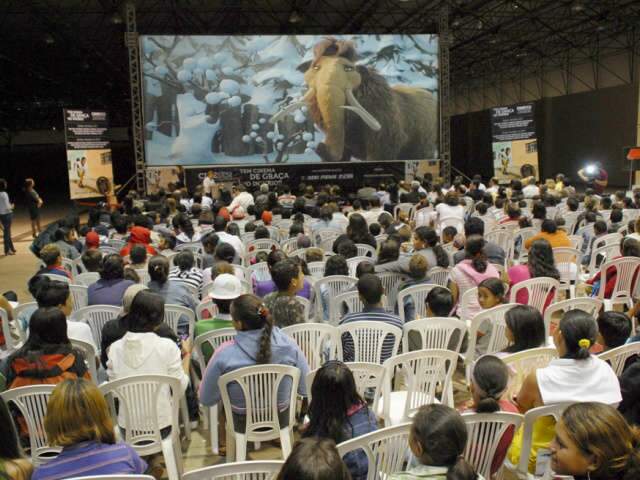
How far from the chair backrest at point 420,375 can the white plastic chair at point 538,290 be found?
1.69 meters

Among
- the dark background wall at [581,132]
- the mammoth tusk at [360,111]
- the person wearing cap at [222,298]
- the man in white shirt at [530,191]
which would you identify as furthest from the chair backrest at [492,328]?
the dark background wall at [581,132]

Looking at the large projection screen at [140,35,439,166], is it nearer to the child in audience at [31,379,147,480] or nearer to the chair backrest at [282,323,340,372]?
the chair backrest at [282,323,340,372]

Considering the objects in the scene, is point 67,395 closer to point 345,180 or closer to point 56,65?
point 345,180

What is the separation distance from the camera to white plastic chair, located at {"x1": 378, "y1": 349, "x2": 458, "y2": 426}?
124 inches

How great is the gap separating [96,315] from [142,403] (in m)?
1.69

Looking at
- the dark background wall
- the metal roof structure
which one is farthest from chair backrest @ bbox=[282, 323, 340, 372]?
the dark background wall

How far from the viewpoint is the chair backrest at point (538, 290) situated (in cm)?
479

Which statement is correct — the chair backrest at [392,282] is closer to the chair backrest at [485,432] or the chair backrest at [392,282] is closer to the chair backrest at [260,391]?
the chair backrest at [260,391]

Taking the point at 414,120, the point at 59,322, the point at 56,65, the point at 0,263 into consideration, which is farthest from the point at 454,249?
the point at 56,65

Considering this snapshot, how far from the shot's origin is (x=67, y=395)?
2223 millimetres

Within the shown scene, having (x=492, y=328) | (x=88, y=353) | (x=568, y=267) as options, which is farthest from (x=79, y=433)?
(x=568, y=267)

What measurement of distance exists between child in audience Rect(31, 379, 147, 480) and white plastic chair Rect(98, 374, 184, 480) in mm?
628

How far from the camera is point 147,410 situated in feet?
10.2

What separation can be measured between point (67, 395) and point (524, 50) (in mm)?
26635
